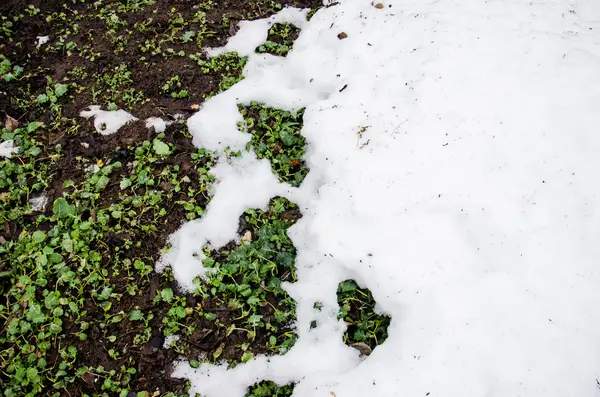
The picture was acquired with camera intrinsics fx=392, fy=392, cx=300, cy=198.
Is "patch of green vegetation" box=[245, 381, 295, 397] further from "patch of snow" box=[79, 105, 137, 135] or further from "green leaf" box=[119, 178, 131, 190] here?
"patch of snow" box=[79, 105, 137, 135]

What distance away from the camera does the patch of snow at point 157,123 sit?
151 inches

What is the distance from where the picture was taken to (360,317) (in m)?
2.87

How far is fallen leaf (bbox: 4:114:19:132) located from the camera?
3850 millimetres

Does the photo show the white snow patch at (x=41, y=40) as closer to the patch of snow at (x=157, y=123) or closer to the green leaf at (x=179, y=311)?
the patch of snow at (x=157, y=123)

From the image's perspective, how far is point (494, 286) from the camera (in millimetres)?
2727

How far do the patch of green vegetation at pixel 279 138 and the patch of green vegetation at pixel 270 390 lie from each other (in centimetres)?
163

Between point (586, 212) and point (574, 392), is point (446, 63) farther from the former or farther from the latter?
point (574, 392)

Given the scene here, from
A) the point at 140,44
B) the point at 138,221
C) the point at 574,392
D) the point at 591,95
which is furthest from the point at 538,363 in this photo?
the point at 140,44

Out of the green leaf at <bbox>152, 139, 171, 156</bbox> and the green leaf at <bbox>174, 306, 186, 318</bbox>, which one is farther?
the green leaf at <bbox>152, 139, 171, 156</bbox>

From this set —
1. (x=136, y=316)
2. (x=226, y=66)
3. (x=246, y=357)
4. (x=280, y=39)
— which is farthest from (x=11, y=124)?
(x=246, y=357)

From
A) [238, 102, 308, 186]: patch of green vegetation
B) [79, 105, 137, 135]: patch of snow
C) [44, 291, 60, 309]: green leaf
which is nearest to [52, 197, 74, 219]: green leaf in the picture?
[44, 291, 60, 309]: green leaf

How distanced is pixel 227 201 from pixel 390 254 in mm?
1458

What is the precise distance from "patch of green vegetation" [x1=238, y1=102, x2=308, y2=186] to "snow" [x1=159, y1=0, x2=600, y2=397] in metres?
0.10

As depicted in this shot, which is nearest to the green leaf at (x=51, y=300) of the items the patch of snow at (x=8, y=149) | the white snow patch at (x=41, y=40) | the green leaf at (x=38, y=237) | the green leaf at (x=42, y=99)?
the green leaf at (x=38, y=237)
